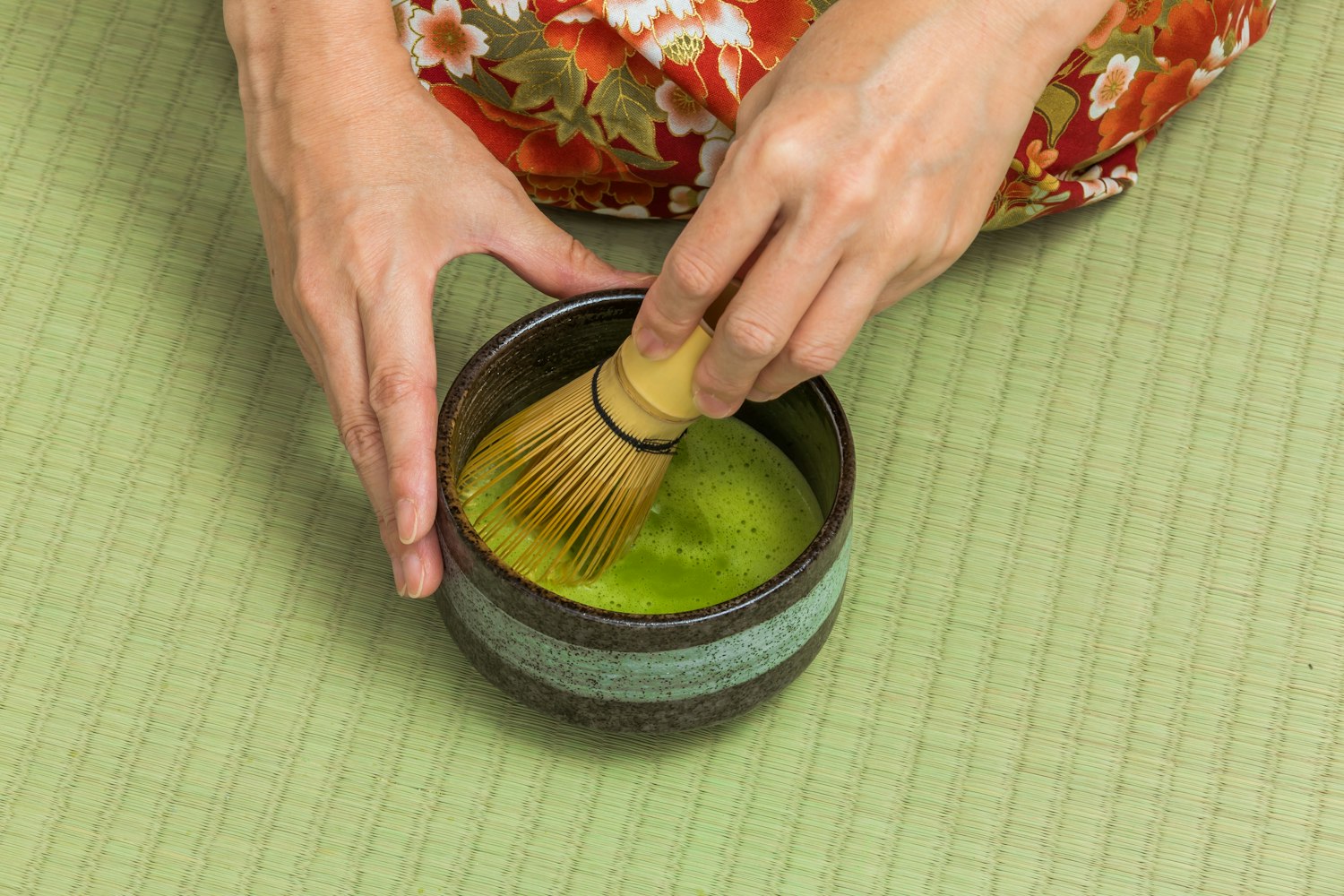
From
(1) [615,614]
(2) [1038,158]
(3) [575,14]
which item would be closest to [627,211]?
(3) [575,14]

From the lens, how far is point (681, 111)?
88cm

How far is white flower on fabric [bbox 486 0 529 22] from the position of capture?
85 cm

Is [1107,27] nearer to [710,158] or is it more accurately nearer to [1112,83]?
[1112,83]

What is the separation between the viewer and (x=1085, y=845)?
798 mm

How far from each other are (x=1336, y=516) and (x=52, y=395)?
2.78 ft

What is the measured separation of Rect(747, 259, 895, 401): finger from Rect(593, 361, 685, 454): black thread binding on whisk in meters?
0.10

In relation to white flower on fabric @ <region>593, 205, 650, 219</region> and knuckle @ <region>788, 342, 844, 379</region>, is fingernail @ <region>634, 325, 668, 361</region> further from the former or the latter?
white flower on fabric @ <region>593, 205, 650, 219</region>

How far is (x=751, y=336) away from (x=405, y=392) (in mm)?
202

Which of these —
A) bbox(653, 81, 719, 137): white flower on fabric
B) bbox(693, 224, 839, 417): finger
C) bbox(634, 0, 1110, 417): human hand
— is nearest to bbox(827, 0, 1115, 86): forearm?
bbox(634, 0, 1110, 417): human hand

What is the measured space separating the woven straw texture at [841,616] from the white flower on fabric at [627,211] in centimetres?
1

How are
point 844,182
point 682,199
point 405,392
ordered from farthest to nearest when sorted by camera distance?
point 682,199 → point 405,392 → point 844,182

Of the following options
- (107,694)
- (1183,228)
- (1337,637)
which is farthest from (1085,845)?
(107,694)

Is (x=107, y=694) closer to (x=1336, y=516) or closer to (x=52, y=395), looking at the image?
(x=52, y=395)

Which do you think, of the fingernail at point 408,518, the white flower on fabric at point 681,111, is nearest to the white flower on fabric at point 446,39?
the white flower on fabric at point 681,111
